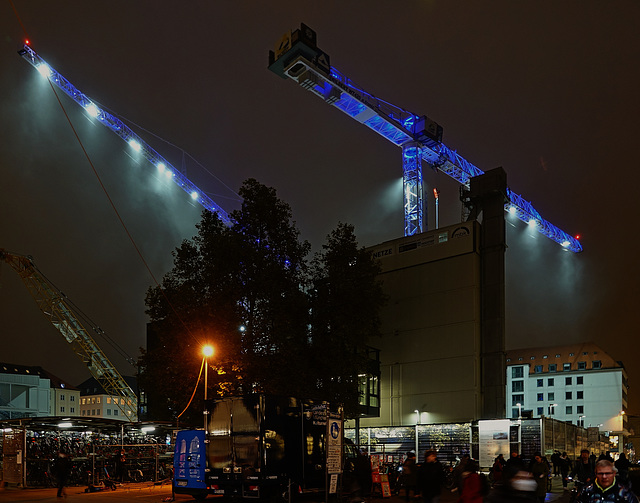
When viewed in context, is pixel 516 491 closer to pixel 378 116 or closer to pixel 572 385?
pixel 378 116

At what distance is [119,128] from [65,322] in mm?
29503

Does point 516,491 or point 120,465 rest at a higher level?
point 516,491

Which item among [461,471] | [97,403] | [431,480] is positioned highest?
[431,480]

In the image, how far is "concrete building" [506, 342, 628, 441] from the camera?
105 meters

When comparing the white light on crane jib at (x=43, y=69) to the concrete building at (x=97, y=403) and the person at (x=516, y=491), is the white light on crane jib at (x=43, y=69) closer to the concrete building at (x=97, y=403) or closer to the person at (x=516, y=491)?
the person at (x=516, y=491)

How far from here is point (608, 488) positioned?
6289 mm

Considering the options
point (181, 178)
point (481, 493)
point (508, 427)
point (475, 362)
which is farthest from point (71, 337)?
point (481, 493)

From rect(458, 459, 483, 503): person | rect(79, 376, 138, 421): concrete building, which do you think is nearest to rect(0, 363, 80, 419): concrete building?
rect(79, 376, 138, 421): concrete building

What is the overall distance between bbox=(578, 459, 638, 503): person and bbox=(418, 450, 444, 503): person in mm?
6856

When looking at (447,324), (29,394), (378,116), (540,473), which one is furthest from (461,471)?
(29,394)

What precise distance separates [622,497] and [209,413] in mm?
15244

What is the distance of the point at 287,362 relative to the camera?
2908 cm

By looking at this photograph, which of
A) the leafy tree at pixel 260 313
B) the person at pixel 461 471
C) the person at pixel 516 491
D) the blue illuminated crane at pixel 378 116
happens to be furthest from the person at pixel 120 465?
the blue illuminated crane at pixel 378 116

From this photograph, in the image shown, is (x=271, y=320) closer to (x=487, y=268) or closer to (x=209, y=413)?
(x=209, y=413)
